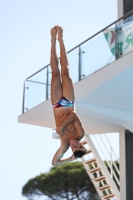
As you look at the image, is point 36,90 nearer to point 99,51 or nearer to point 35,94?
point 35,94

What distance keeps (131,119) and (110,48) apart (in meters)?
1.69

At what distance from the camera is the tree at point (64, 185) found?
104ft

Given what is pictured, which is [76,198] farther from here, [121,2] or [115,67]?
[115,67]

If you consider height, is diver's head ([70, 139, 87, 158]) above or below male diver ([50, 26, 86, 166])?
below

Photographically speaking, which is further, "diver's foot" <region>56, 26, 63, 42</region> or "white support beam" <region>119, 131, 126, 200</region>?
"white support beam" <region>119, 131, 126, 200</region>

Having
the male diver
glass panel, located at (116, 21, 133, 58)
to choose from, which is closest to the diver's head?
the male diver

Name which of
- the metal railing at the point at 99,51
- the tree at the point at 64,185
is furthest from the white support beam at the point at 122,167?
the tree at the point at 64,185

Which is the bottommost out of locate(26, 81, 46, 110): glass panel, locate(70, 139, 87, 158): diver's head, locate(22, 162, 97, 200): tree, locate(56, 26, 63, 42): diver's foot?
locate(70, 139, 87, 158): diver's head

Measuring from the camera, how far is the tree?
31578mm

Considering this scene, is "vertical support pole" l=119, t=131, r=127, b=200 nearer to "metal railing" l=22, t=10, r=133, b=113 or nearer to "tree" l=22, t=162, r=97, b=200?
"metal railing" l=22, t=10, r=133, b=113

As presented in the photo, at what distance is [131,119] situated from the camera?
15.0 metres

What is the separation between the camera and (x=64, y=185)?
31.8 m

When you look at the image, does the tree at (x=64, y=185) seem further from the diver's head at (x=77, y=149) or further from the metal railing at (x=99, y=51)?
the diver's head at (x=77, y=149)

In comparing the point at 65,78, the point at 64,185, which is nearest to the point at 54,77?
the point at 65,78
